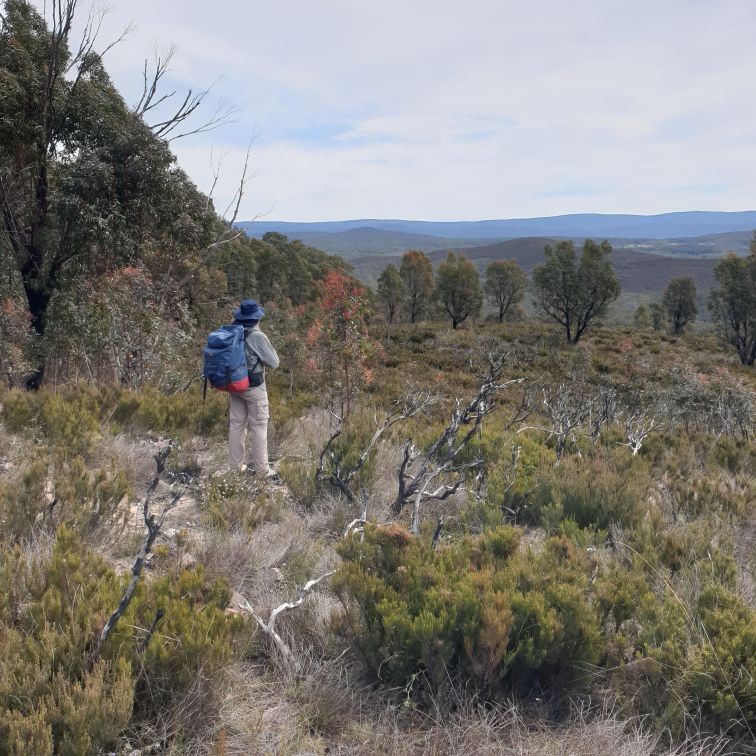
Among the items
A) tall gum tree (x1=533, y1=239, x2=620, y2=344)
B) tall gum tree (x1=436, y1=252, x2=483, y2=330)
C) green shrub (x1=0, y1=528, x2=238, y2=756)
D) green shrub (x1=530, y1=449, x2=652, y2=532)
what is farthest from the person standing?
tall gum tree (x1=436, y1=252, x2=483, y2=330)

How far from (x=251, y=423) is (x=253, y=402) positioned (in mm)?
200

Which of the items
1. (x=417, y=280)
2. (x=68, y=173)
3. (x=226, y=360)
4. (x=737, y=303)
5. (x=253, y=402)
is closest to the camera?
(x=226, y=360)

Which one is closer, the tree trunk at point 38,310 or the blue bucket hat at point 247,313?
the blue bucket hat at point 247,313

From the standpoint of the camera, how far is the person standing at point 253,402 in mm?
4996

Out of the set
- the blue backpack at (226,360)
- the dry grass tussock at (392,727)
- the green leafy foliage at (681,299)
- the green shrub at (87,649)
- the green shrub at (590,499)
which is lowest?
the dry grass tussock at (392,727)

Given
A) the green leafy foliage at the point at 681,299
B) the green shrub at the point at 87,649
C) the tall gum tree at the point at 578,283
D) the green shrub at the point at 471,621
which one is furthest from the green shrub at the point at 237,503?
the green leafy foliage at the point at 681,299

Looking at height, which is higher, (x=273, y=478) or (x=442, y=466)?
(x=442, y=466)

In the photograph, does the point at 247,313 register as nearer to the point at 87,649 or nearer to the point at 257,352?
the point at 257,352

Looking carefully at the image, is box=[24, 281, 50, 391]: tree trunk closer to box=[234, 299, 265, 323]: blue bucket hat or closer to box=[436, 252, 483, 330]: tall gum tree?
box=[234, 299, 265, 323]: blue bucket hat

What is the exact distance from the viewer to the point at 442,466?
12.7ft

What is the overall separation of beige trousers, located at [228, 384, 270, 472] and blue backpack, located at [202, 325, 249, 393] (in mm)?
222

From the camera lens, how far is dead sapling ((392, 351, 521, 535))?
3705 millimetres

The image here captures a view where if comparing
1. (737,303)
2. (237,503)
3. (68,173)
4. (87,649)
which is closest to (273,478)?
(237,503)

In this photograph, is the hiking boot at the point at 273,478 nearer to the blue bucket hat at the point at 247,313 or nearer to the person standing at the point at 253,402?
the person standing at the point at 253,402
